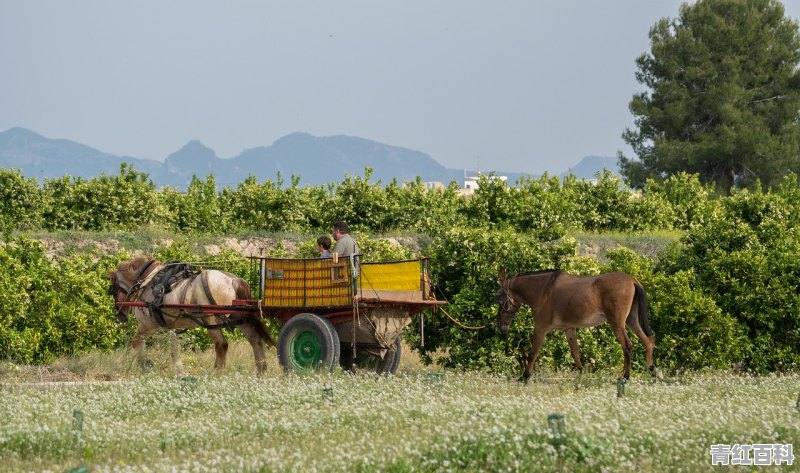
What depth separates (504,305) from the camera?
52.0 feet

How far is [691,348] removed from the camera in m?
16.9

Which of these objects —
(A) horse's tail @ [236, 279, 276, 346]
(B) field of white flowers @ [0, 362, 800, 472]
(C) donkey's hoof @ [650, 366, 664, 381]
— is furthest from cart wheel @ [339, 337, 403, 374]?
(C) donkey's hoof @ [650, 366, 664, 381]

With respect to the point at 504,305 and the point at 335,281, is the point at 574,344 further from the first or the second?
the point at 335,281

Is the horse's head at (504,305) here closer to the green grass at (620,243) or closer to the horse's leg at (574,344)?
the horse's leg at (574,344)

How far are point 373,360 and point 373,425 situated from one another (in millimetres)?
5823

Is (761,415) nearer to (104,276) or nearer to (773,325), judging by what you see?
(773,325)

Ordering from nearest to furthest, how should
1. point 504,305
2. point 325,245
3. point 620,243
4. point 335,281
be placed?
point 335,281 < point 325,245 < point 504,305 < point 620,243

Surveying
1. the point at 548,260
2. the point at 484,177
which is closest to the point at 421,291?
the point at 548,260

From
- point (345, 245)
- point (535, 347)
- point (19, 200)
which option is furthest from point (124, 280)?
point (19, 200)

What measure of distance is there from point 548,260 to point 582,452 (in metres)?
9.19

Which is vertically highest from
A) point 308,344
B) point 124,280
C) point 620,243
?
point 620,243

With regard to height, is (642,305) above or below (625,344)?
above

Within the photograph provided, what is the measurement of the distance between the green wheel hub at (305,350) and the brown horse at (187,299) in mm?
928

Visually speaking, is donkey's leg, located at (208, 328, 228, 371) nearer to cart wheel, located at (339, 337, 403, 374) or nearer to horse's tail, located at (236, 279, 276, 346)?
horse's tail, located at (236, 279, 276, 346)
